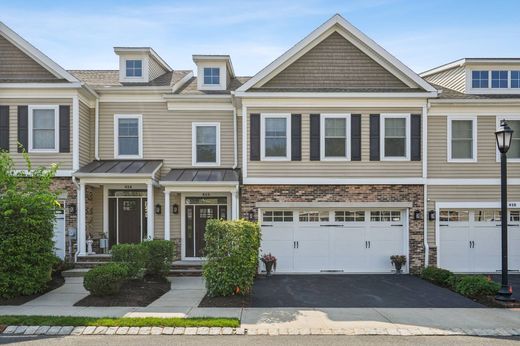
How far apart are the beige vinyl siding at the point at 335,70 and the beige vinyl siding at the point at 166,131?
2.58 metres

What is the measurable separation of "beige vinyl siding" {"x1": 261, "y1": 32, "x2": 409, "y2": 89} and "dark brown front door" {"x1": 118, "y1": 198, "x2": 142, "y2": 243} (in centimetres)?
660

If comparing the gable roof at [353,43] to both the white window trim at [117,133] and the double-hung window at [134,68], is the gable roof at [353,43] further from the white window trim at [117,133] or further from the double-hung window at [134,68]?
the double-hung window at [134,68]

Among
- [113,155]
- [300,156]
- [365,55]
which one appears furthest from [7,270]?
[365,55]

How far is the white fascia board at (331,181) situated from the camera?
1596 cm

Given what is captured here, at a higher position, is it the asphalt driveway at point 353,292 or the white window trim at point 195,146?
the white window trim at point 195,146

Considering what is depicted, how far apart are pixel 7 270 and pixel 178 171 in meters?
6.79

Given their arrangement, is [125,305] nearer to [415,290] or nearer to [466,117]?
[415,290]

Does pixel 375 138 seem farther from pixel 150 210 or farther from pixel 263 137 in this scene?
pixel 150 210

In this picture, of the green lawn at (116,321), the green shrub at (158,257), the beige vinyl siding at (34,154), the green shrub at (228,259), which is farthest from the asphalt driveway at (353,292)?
the beige vinyl siding at (34,154)

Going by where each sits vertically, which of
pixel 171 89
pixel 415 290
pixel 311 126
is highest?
pixel 171 89

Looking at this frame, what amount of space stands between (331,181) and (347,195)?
0.75 meters

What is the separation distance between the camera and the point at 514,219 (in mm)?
16547

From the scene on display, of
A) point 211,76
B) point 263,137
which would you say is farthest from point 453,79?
point 211,76

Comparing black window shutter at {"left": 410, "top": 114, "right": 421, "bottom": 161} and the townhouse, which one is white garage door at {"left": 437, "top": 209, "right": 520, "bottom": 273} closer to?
the townhouse
